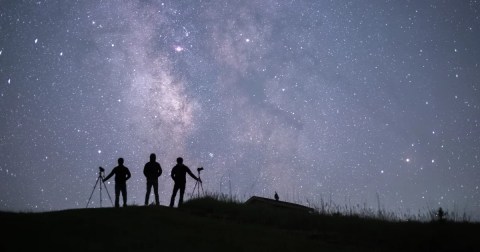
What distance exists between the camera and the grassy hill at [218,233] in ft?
23.9

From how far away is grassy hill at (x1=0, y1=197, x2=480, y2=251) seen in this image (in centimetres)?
728

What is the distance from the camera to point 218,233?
864 centimetres

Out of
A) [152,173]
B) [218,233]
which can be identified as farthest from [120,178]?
[218,233]

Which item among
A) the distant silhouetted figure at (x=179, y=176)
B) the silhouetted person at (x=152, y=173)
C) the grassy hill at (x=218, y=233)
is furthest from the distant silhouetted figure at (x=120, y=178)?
the grassy hill at (x=218, y=233)

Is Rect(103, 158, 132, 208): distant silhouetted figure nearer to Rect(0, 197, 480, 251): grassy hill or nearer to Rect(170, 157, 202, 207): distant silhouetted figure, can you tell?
Rect(170, 157, 202, 207): distant silhouetted figure

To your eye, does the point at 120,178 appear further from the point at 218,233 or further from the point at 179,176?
the point at 218,233

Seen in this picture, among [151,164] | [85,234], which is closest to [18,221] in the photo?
[85,234]

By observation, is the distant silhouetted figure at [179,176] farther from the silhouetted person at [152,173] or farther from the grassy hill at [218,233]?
the grassy hill at [218,233]

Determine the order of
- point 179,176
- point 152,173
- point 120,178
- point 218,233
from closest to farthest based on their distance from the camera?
point 218,233, point 120,178, point 152,173, point 179,176

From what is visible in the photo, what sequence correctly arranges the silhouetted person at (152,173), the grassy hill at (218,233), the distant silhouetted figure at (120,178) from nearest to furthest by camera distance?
1. the grassy hill at (218,233)
2. the distant silhouetted figure at (120,178)
3. the silhouetted person at (152,173)

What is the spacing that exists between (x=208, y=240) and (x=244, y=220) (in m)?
4.67

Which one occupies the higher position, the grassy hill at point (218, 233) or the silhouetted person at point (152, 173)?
the silhouetted person at point (152, 173)

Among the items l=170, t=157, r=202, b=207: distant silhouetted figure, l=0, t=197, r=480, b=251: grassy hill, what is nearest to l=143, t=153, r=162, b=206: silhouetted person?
l=170, t=157, r=202, b=207: distant silhouetted figure

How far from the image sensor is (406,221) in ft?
41.1
